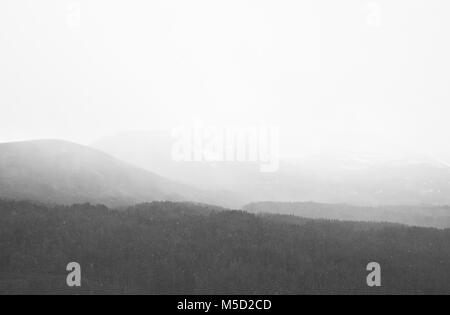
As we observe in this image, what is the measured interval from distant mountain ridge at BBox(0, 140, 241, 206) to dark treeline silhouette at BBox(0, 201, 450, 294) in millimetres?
17243

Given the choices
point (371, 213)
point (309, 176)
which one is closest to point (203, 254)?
point (371, 213)

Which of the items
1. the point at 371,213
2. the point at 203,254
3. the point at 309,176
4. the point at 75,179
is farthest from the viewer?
the point at 309,176

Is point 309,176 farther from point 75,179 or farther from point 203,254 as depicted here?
point 203,254

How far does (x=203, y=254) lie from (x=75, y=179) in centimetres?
3207

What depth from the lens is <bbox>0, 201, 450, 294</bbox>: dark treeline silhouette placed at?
12188mm

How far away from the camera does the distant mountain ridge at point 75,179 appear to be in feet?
114

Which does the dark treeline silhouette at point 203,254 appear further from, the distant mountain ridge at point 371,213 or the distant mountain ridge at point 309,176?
the distant mountain ridge at point 309,176

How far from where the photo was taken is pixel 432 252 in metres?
15.3

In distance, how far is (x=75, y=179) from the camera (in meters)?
41.8

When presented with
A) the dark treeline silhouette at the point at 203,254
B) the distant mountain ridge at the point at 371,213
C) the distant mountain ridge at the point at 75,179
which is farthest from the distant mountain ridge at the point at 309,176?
the dark treeline silhouette at the point at 203,254

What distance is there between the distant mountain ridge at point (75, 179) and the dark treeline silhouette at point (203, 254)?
1724cm
